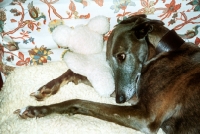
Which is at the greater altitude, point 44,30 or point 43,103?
point 44,30

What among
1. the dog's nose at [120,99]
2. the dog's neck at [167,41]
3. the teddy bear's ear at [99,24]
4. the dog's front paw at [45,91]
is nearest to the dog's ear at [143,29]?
the dog's neck at [167,41]

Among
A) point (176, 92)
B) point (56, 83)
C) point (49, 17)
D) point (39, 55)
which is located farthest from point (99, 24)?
point (176, 92)

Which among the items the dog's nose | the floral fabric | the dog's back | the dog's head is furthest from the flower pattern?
the dog's back

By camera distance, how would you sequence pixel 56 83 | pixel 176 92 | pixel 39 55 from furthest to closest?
pixel 39 55 < pixel 56 83 < pixel 176 92

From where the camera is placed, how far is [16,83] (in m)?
2.63

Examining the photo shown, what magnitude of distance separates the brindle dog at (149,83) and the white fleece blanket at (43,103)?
0.07 metres

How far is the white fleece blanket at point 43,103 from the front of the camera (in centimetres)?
217

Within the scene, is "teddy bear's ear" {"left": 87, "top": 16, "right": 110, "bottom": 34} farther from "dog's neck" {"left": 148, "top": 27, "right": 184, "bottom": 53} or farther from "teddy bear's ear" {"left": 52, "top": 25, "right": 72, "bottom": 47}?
"dog's neck" {"left": 148, "top": 27, "right": 184, "bottom": 53}

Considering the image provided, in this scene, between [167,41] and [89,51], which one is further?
[89,51]

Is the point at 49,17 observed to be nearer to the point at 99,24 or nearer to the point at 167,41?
the point at 99,24

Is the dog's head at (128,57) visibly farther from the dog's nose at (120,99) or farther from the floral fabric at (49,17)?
the floral fabric at (49,17)

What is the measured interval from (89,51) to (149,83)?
63cm

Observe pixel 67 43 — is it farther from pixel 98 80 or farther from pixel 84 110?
pixel 84 110

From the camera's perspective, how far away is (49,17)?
260 cm
